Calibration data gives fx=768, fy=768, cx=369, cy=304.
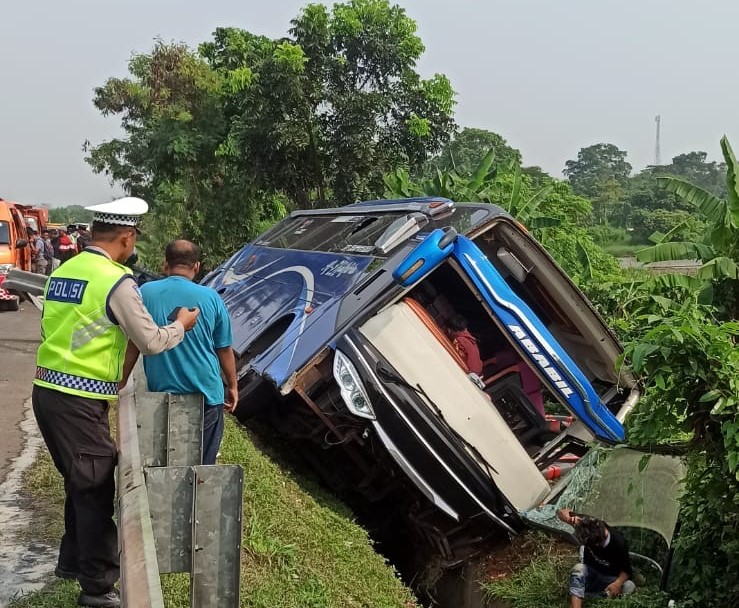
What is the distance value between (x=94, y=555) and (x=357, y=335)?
2.50 metres

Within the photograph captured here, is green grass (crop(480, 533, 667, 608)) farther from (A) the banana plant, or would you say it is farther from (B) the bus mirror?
(A) the banana plant

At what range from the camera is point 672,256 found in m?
6.40

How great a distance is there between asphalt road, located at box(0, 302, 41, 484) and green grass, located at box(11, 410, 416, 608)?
0.58m

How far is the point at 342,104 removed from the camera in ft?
48.3

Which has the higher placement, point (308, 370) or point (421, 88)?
point (421, 88)

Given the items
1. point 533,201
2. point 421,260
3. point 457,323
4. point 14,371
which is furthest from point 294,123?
point 421,260

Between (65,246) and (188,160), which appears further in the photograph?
(65,246)

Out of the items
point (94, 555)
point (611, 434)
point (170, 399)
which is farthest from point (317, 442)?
point (94, 555)

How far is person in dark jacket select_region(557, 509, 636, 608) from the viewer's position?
4.84 metres

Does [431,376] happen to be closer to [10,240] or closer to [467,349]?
[467,349]

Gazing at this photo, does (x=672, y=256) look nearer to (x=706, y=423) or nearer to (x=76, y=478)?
(x=706, y=423)

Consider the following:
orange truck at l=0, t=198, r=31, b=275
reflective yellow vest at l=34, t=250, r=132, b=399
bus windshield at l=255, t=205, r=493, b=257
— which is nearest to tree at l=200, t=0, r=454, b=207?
orange truck at l=0, t=198, r=31, b=275

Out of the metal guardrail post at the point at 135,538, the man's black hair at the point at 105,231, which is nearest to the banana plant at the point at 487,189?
the man's black hair at the point at 105,231

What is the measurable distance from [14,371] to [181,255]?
5.21m
